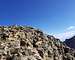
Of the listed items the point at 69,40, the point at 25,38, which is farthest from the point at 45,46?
the point at 69,40

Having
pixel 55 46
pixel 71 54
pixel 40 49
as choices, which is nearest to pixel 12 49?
pixel 40 49

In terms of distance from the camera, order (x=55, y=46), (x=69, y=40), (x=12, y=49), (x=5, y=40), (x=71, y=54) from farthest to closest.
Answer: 1. (x=69, y=40)
2. (x=71, y=54)
3. (x=55, y=46)
4. (x=5, y=40)
5. (x=12, y=49)

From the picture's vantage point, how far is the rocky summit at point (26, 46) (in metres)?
35.5

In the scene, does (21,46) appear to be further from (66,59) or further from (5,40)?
(66,59)

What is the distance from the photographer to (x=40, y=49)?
139ft

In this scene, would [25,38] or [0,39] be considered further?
[25,38]

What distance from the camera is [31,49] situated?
39031mm

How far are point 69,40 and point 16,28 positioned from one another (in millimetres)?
143858

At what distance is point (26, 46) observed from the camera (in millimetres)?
39469

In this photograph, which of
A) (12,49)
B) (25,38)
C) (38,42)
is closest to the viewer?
(12,49)

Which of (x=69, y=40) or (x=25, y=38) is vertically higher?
(x=69, y=40)

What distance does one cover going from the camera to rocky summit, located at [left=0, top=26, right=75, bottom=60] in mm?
35519

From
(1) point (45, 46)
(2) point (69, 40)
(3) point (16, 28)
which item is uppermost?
(2) point (69, 40)

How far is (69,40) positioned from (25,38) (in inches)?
5726
